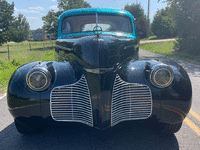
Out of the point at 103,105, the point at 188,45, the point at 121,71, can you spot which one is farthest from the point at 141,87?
the point at 188,45

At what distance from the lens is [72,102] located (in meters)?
2.15

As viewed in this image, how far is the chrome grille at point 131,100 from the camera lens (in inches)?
85.0

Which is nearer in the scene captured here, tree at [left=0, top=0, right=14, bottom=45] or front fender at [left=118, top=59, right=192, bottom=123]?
front fender at [left=118, top=59, right=192, bottom=123]

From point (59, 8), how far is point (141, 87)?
29.4 m

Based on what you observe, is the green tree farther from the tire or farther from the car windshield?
the tire

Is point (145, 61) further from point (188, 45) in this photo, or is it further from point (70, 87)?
point (188, 45)

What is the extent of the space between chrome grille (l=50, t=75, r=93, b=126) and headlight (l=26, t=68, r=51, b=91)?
12 centimetres

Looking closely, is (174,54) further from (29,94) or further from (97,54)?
(29,94)

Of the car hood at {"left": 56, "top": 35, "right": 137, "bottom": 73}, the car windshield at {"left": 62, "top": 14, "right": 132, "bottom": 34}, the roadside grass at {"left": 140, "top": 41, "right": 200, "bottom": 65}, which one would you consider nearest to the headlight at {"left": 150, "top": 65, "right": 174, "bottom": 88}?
the car hood at {"left": 56, "top": 35, "right": 137, "bottom": 73}

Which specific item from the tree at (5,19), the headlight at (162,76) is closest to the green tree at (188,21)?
the headlight at (162,76)

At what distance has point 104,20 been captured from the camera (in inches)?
152

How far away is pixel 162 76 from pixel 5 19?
120ft

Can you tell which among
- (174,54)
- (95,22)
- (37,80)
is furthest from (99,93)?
(174,54)

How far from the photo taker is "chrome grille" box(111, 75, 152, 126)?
2.16 meters
